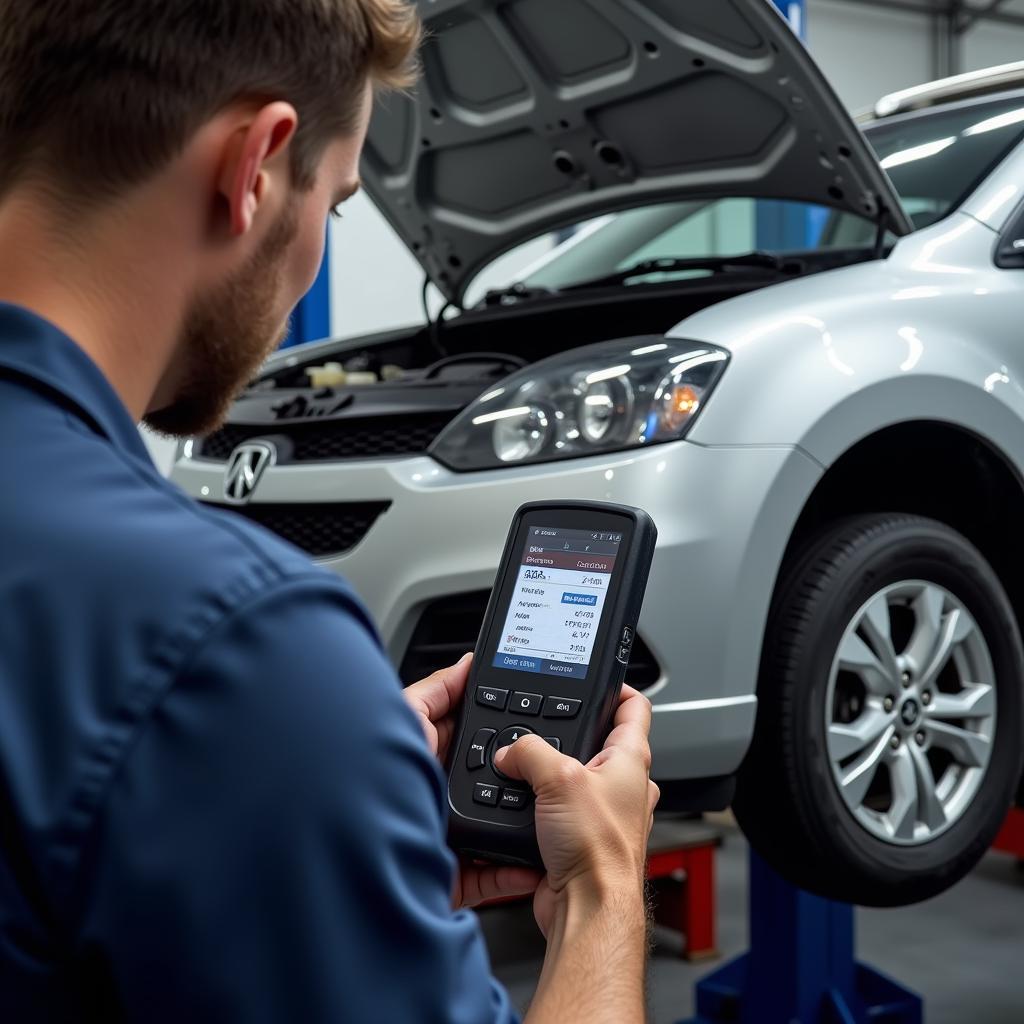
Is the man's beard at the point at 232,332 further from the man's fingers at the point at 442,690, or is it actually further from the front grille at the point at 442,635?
the front grille at the point at 442,635

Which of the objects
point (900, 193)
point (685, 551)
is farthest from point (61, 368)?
point (900, 193)

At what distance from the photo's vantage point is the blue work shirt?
1.47ft

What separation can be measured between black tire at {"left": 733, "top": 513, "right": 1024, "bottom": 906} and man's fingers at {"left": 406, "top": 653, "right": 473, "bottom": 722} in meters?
0.73

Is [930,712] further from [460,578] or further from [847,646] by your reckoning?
[460,578]

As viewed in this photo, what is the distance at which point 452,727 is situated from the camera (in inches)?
43.8

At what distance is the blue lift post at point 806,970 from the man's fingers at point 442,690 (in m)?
1.60

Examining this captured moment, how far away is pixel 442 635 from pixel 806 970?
3.90 ft

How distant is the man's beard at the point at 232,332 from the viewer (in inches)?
26.3

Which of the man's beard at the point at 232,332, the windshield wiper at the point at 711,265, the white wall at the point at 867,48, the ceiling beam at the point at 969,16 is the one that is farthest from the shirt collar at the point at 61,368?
the ceiling beam at the point at 969,16

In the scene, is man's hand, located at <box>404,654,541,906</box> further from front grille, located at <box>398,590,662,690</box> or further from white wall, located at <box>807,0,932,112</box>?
white wall, located at <box>807,0,932,112</box>

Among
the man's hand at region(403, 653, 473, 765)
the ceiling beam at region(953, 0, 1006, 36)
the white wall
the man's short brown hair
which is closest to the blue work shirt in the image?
the man's short brown hair

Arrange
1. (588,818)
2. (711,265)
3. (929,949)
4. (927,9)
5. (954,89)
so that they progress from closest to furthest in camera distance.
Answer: (588,818), (711,265), (954,89), (929,949), (927,9)

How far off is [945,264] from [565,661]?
1213 mm

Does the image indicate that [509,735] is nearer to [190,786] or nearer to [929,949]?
[190,786]
